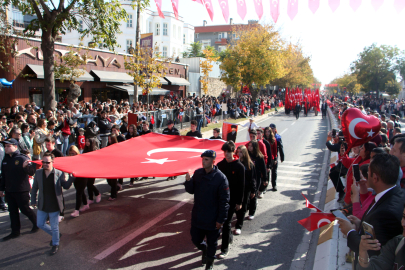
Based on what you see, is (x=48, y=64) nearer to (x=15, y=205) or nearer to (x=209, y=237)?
(x=15, y=205)

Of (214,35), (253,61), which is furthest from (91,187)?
(214,35)

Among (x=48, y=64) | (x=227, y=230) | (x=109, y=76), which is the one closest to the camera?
(x=227, y=230)

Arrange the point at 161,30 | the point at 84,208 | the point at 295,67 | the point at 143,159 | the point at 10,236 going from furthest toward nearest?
the point at 161,30
the point at 295,67
the point at 84,208
the point at 143,159
the point at 10,236

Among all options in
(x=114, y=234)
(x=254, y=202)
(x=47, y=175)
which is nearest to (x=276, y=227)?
(x=254, y=202)

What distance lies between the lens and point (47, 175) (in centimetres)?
513

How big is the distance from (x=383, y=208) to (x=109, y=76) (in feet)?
77.9

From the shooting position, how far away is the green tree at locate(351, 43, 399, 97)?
57.0 metres

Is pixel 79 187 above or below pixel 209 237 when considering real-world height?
above

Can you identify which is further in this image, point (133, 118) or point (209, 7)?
point (133, 118)

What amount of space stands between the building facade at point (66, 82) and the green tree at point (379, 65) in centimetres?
4302

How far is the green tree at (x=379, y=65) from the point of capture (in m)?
57.0

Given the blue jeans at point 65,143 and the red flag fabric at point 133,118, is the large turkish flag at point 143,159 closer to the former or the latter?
the red flag fabric at point 133,118

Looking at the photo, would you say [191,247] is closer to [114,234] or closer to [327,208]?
[114,234]

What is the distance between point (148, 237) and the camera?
5.61 meters
